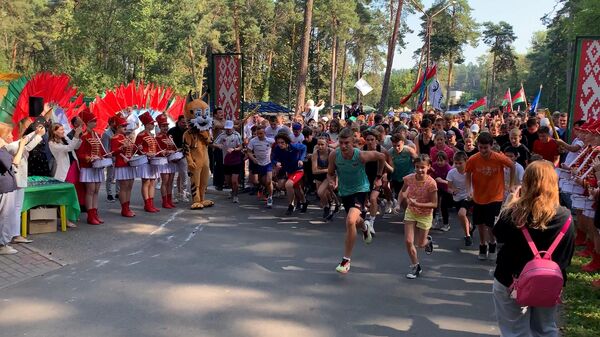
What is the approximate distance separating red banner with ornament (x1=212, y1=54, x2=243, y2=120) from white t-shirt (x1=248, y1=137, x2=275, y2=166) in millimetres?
2328

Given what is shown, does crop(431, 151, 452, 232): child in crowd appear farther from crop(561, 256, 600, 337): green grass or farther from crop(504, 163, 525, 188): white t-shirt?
crop(561, 256, 600, 337): green grass

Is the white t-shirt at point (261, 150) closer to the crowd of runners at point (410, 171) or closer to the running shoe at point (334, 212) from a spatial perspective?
the crowd of runners at point (410, 171)

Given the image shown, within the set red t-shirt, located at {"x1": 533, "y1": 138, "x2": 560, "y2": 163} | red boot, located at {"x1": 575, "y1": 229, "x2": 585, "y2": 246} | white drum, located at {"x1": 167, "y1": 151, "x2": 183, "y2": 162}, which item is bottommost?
red boot, located at {"x1": 575, "y1": 229, "x2": 585, "y2": 246}

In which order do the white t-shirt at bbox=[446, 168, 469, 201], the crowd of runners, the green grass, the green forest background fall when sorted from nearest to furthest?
the green grass → the crowd of runners → the white t-shirt at bbox=[446, 168, 469, 201] → the green forest background

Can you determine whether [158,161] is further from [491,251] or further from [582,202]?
[582,202]

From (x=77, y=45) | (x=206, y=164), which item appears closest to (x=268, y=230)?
(x=206, y=164)

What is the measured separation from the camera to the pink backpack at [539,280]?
12.0 ft

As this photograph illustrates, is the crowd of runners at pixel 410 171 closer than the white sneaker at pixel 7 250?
Yes

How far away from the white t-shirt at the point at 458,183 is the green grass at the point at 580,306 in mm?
2075

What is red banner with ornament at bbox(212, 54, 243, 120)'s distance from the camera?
1394 cm

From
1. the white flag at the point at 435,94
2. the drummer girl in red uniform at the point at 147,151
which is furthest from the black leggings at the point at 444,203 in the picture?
the white flag at the point at 435,94

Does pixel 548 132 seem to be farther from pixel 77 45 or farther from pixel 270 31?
pixel 270 31

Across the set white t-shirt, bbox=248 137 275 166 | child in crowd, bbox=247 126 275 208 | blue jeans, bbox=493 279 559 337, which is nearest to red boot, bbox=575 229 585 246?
blue jeans, bbox=493 279 559 337

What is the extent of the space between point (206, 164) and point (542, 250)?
827 centimetres
